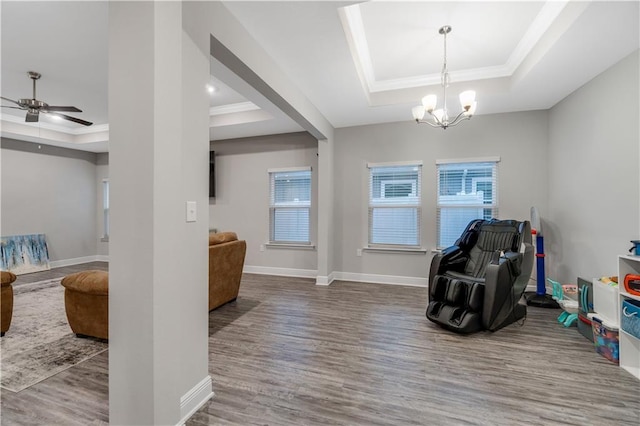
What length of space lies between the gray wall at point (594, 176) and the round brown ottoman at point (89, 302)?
15.8 ft

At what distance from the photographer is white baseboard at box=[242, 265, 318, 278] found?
16.9 ft

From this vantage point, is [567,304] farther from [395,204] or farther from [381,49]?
[381,49]

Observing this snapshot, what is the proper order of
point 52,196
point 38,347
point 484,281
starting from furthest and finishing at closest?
1. point 52,196
2. point 484,281
3. point 38,347

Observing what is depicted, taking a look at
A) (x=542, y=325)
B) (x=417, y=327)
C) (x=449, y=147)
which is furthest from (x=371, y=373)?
(x=449, y=147)

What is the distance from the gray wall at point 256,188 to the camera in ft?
16.9

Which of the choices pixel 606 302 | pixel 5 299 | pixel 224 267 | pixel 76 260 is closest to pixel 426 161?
pixel 606 302

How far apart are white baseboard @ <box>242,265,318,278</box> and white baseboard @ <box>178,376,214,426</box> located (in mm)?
3333

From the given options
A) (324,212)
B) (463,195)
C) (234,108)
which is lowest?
(324,212)

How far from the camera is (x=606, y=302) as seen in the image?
2350 millimetres

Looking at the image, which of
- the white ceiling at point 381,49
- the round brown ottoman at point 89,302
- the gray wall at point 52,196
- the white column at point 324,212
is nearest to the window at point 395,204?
the white column at point 324,212

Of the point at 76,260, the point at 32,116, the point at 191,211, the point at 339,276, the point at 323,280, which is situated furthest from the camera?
the point at 76,260

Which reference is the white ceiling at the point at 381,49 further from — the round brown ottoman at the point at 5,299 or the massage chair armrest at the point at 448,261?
the round brown ottoman at the point at 5,299

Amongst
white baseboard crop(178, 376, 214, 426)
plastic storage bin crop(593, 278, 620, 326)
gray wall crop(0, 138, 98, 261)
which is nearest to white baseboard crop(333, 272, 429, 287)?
plastic storage bin crop(593, 278, 620, 326)

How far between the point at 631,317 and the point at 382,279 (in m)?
2.91
